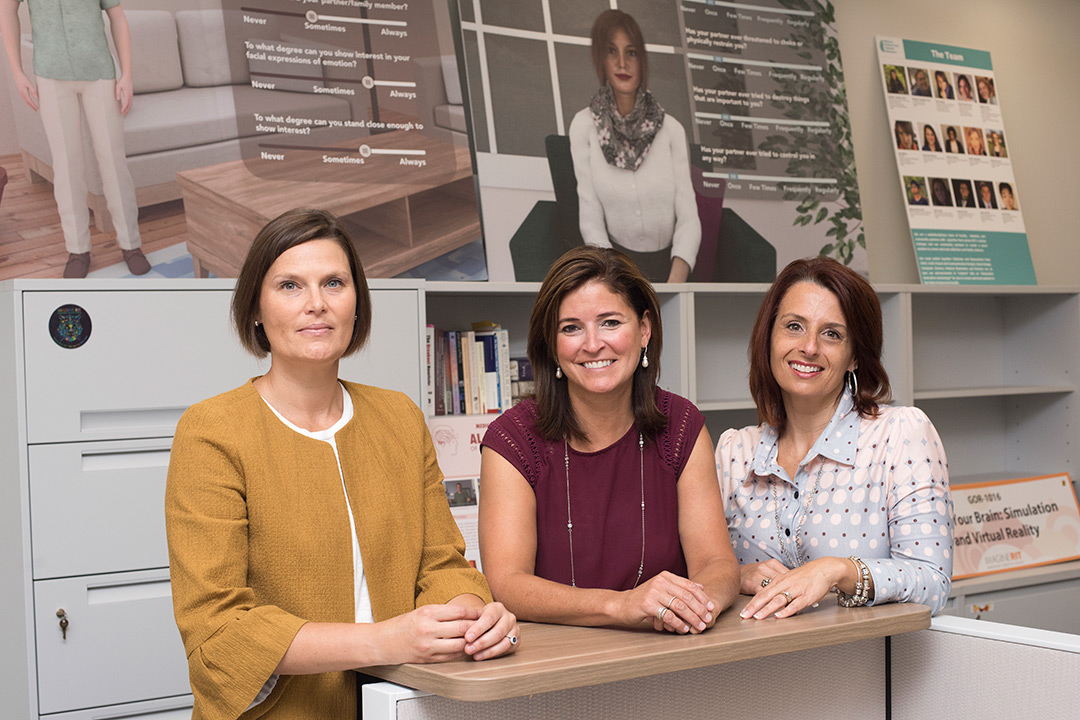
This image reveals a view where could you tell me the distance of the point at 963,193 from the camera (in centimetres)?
430

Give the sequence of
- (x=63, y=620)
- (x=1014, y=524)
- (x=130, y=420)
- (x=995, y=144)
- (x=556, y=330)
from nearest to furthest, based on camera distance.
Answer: (x=556, y=330), (x=63, y=620), (x=130, y=420), (x=1014, y=524), (x=995, y=144)

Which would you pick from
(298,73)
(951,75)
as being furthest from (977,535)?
(298,73)

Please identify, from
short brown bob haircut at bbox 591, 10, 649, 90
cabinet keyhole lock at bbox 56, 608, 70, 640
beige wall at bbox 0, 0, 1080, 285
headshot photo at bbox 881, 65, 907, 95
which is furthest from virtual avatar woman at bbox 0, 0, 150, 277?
headshot photo at bbox 881, 65, 907, 95

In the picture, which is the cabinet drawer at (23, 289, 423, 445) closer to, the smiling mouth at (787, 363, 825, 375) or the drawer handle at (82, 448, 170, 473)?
the drawer handle at (82, 448, 170, 473)

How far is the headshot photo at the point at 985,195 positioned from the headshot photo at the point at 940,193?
146 millimetres

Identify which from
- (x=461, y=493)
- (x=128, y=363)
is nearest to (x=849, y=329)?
(x=461, y=493)

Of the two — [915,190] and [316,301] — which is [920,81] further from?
[316,301]

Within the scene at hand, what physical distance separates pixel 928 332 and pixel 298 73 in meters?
2.87

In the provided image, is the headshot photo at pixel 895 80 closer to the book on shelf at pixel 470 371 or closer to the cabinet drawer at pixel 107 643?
the book on shelf at pixel 470 371

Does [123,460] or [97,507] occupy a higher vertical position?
[123,460]

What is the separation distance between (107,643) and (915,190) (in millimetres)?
3397

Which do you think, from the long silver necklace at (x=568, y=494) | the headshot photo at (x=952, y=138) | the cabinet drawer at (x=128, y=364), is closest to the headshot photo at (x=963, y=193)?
the headshot photo at (x=952, y=138)

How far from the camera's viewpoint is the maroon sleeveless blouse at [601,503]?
1.94m

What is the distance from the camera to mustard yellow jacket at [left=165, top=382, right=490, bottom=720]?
1.36 metres
